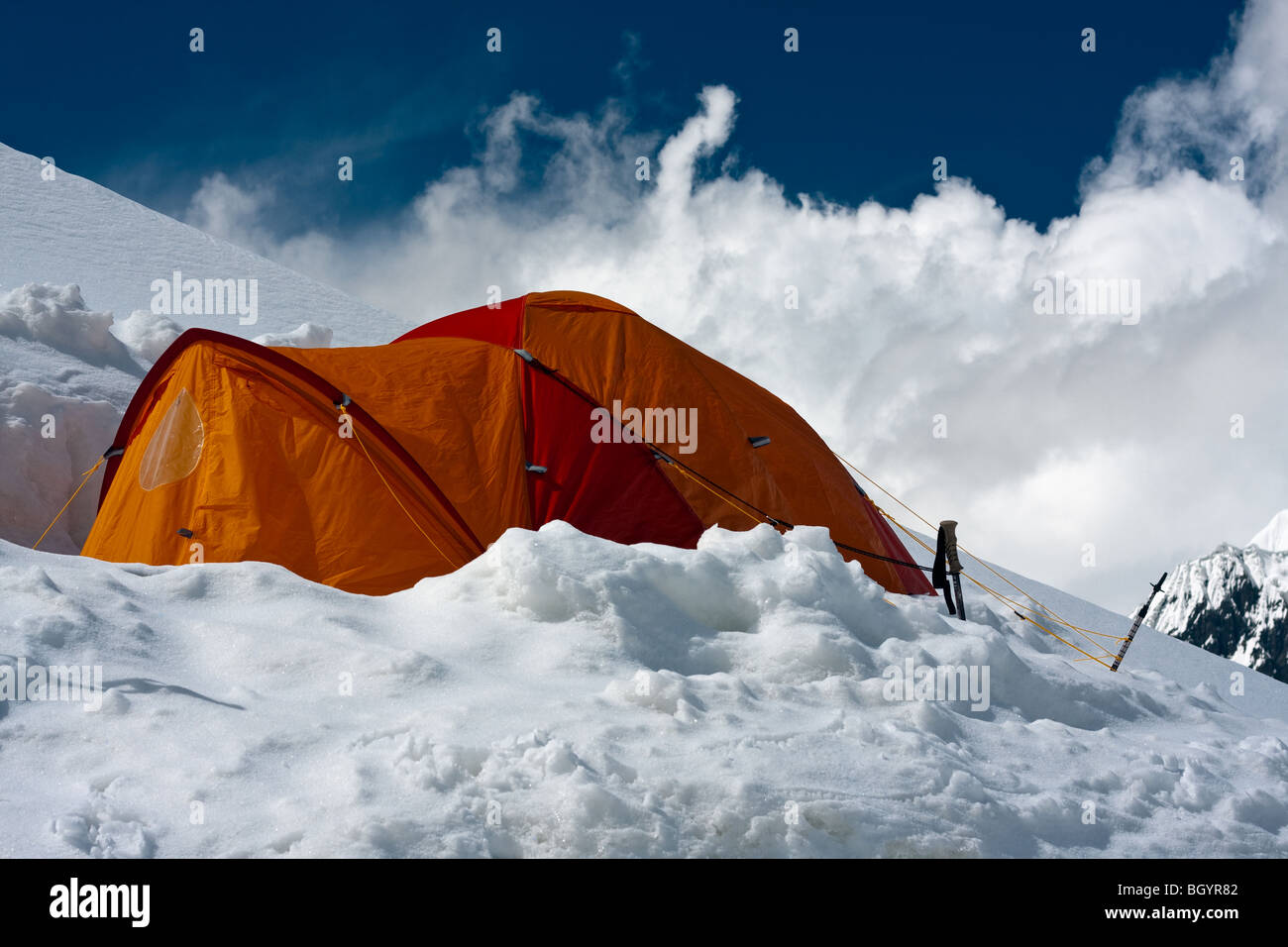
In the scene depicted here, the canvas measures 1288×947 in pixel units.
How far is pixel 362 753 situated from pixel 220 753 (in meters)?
0.55

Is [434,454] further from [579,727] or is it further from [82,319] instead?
[82,319]

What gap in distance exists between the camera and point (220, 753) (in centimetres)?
419

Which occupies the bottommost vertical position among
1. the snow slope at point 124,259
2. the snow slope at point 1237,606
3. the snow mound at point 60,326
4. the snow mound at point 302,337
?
the snow slope at point 1237,606

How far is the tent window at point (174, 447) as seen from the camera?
8062 millimetres

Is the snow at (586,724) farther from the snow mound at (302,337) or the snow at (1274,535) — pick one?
the snow at (1274,535)

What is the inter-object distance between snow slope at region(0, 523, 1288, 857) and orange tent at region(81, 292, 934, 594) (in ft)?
5.72

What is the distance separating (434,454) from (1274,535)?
210 metres

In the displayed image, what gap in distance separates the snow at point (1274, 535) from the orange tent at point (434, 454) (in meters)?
198

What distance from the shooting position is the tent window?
806 cm

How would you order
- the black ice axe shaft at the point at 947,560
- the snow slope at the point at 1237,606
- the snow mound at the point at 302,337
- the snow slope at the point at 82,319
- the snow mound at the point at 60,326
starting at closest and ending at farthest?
the black ice axe shaft at the point at 947,560 < the snow slope at the point at 82,319 < the snow mound at the point at 60,326 < the snow mound at the point at 302,337 < the snow slope at the point at 1237,606

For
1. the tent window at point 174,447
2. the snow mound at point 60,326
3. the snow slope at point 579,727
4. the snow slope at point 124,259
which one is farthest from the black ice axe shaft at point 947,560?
the snow slope at point 124,259

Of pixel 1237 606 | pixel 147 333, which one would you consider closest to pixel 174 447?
pixel 147 333

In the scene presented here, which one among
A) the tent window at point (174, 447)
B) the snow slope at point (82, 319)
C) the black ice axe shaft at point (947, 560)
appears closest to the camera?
the tent window at point (174, 447)

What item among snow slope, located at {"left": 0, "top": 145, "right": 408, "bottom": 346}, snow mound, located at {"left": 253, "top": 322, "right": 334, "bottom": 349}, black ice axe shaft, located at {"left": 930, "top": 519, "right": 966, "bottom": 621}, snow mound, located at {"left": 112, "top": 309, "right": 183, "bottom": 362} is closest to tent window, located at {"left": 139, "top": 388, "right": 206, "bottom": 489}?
black ice axe shaft, located at {"left": 930, "top": 519, "right": 966, "bottom": 621}
